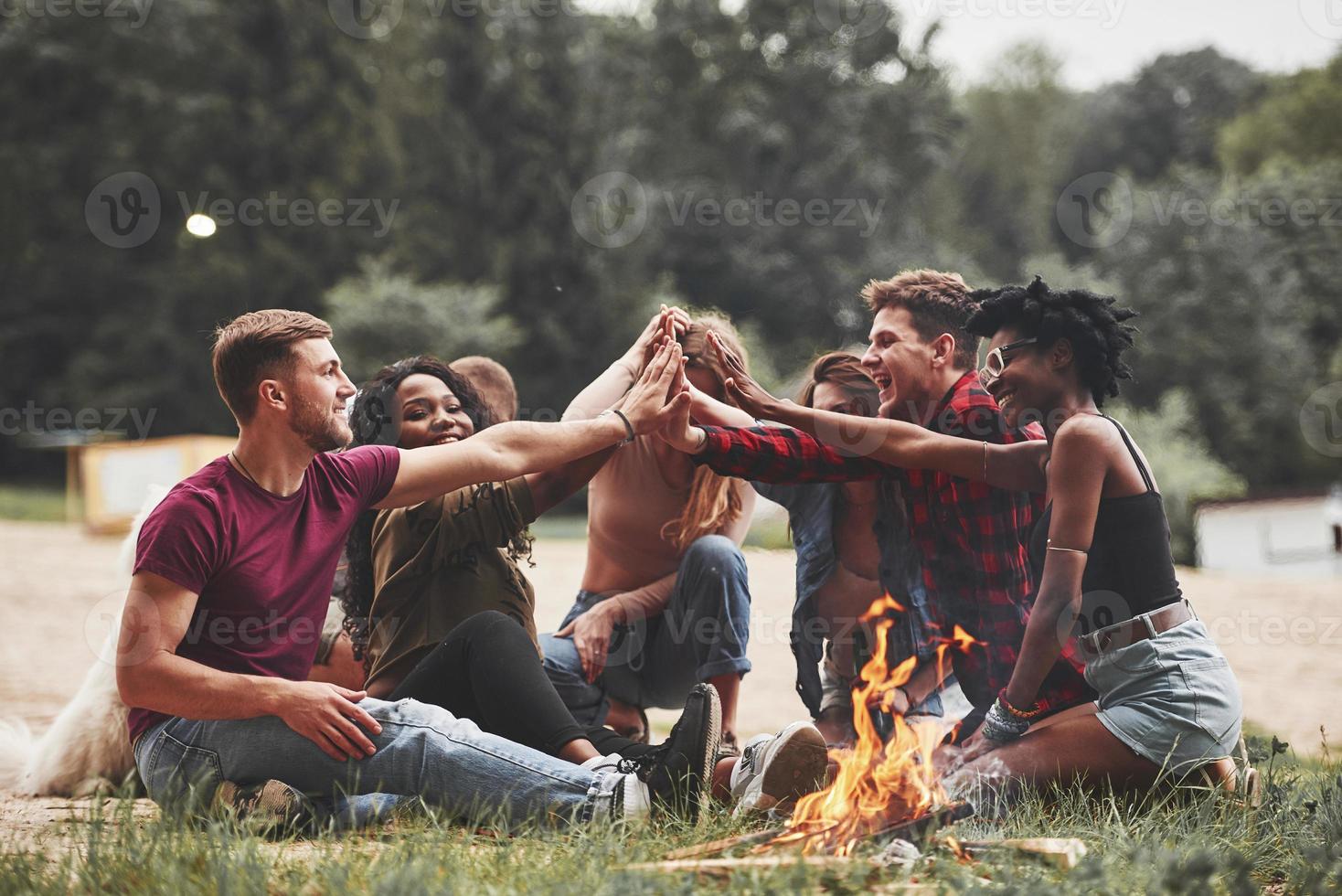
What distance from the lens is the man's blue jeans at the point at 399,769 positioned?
3.31 metres

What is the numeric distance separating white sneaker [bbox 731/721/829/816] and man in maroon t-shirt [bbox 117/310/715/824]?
171mm

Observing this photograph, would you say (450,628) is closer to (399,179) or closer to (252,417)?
(252,417)

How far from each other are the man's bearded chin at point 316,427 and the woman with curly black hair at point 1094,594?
2039 millimetres

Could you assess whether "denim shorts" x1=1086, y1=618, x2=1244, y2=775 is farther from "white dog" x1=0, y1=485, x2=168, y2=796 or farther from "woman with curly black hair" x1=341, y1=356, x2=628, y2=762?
"white dog" x1=0, y1=485, x2=168, y2=796

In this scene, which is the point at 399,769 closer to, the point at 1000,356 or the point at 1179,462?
the point at 1000,356

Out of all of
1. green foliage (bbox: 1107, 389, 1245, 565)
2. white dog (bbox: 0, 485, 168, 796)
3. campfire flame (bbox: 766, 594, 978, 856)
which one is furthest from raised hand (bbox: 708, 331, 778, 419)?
green foliage (bbox: 1107, 389, 1245, 565)

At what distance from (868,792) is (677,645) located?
1.20 m

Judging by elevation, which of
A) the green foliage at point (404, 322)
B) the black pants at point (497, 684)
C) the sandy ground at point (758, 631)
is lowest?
the sandy ground at point (758, 631)

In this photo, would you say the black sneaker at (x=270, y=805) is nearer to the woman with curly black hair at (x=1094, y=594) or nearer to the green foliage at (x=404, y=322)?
the woman with curly black hair at (x=1094, y=594)

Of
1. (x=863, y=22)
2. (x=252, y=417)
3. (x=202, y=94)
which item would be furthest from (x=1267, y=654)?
(x=863, y=22)

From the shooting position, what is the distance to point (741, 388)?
4297 millimetres

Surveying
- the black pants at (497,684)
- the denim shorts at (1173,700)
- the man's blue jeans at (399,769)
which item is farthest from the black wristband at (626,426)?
the denim shorts at (1173,700)

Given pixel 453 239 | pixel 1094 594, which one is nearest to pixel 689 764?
pixel 1094 594

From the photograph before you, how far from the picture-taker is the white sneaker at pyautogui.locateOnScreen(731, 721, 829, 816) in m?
3.29
